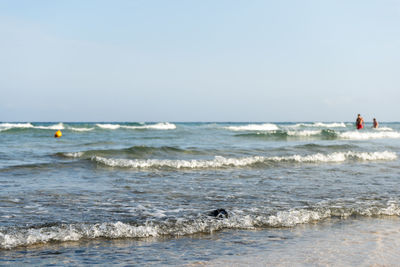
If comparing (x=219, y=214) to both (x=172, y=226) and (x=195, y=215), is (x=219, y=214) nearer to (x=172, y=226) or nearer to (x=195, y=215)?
(x=195, y=215)

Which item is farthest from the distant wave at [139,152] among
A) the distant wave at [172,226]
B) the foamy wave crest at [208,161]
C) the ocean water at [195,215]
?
the distant wave at [172,226]

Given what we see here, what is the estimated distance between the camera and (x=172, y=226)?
210 inches

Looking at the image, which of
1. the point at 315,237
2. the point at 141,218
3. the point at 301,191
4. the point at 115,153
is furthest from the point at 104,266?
the point at 115,153

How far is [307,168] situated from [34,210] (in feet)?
26.5

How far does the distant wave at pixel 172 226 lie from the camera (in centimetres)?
470

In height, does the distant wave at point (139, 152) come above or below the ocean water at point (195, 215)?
above

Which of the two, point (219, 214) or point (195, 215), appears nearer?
point (219, 214)

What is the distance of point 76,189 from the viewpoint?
7.91m

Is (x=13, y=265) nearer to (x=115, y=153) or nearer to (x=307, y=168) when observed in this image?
(x=307, y=168)

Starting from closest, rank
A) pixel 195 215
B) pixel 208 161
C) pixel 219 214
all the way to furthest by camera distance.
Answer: pixel 219 214 → pixel 195 215 → pixel 208 161

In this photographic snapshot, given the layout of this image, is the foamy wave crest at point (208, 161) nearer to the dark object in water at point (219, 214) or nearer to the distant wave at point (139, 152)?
the distant wave at point (139, 152)

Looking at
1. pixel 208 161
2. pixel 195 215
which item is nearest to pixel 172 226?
pixel 195 215

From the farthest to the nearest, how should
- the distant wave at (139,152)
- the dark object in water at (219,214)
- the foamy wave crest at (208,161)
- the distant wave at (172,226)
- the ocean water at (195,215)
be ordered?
the distant wave at (139,152)
the foamy wave crest at (208,161)
the dark object in water at (219,214)
the distant wave at (172,226)
the ocean water at (195,215)

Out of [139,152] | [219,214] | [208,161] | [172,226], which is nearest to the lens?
[172,226]
